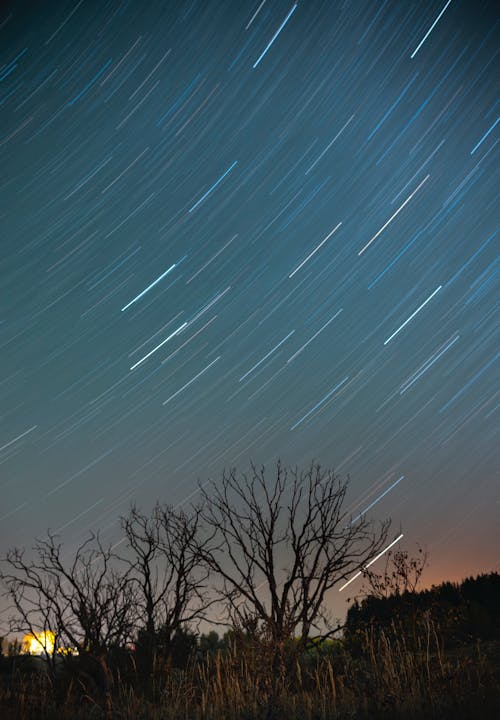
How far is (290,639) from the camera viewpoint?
393 inches

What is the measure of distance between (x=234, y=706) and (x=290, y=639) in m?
4.18

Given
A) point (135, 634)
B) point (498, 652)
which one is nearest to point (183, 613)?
point (135, 634)

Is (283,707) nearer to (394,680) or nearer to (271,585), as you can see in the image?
(394,680)

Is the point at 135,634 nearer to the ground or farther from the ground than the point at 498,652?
farther from the ground

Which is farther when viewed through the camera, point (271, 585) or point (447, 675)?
point (271, 585)

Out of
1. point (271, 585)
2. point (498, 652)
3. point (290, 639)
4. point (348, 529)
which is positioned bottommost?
point (498, 652)

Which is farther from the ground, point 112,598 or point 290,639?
point 112,598

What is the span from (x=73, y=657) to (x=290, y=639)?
187 inches

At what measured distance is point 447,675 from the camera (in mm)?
5984

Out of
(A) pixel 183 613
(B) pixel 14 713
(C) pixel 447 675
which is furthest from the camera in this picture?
(A) pixel 183 613

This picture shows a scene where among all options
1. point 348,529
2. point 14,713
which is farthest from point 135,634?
point 14,713

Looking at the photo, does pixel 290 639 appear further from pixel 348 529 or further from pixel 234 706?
pixel 234 706

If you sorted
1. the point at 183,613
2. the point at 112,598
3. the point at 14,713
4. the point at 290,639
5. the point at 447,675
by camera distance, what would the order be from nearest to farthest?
the point at 447,675 → the point at 14,713 → the point at 290,639 → the point at 112,598 → the point at 183,613

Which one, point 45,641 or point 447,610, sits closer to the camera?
point 45,641
